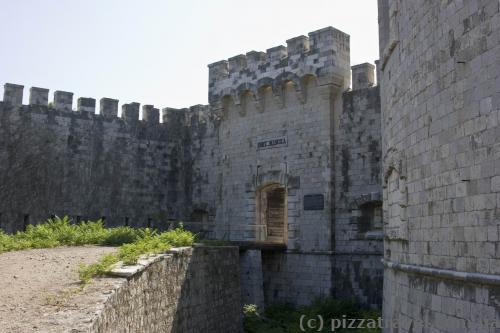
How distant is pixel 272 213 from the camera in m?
17.9

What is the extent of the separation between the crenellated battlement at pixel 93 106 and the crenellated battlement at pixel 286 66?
208cm

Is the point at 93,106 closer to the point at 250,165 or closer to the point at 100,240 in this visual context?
the point at 250,165

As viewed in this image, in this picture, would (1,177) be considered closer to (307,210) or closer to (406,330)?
(307,210)

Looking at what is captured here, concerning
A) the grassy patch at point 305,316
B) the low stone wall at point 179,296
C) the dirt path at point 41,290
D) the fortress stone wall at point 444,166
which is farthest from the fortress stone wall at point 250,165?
the dirt path at point 41,290

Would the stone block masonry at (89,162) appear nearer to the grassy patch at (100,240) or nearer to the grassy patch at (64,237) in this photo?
the grassy patch at (100,240)

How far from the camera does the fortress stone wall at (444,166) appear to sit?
6.12 metres

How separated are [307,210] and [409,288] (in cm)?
734

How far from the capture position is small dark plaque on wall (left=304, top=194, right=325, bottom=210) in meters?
15.5

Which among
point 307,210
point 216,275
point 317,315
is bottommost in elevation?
point 317,315

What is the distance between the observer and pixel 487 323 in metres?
6.11

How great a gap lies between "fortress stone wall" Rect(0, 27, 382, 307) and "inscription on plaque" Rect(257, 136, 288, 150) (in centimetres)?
5

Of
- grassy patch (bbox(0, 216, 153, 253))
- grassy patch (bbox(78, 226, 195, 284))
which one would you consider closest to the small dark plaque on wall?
grassy patch (bbox(78, 226, 195, 284))

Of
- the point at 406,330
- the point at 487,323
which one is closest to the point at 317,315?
the point at 406,330

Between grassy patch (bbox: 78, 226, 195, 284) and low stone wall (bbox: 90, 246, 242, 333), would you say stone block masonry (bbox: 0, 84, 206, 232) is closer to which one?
low stone wall (bbox: 90, 246, 242, 333)
